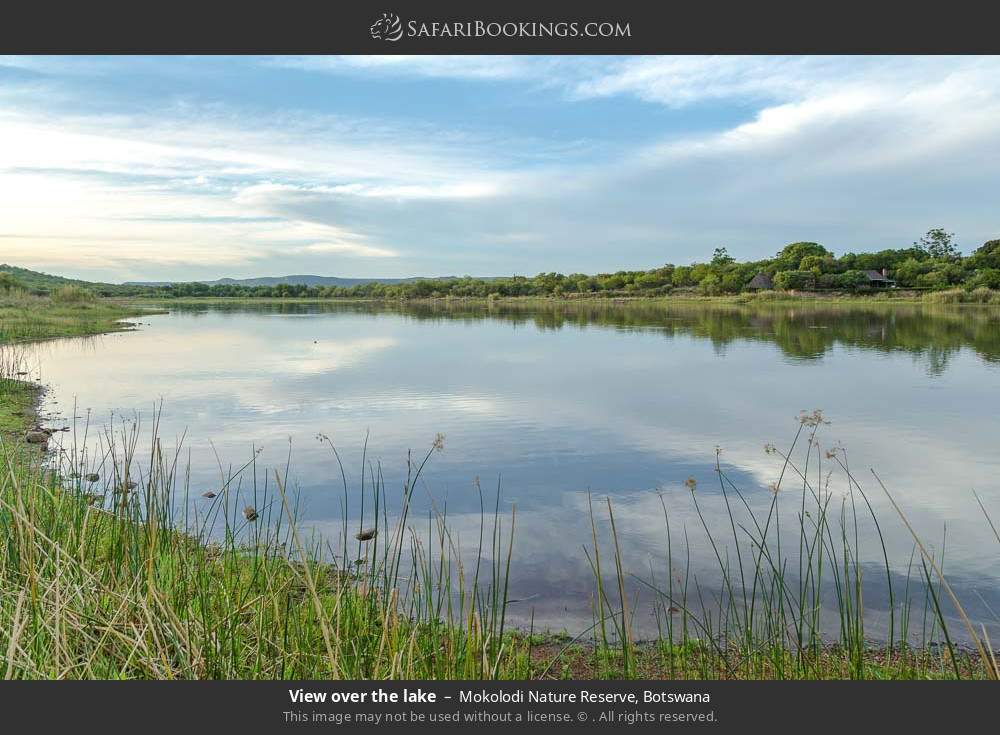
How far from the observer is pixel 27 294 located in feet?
143

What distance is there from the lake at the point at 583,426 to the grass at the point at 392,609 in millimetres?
307

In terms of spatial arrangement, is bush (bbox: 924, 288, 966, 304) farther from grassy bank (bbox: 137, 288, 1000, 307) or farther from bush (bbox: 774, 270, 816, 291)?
bush (bbox: 774, 270, 816, 291)

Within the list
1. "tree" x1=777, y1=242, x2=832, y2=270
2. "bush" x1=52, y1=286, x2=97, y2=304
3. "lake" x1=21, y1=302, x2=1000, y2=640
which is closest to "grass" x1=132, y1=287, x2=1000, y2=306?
"tree" x1=777, y1=242, x2=832, y2=270

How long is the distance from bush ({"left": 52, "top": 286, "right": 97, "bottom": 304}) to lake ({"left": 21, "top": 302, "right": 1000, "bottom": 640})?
1961 cm

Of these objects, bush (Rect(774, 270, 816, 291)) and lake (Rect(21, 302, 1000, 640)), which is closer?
lake (Rect(21, 302, 1000, 640))

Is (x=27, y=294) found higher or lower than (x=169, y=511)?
higher

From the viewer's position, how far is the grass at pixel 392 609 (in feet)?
9.41

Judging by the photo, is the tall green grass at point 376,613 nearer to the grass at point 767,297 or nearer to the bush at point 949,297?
the bush at point 949,297

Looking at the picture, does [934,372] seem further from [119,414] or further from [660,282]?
[660,282]

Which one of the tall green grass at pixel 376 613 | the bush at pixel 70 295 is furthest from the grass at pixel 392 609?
the bush at pixel 70 295

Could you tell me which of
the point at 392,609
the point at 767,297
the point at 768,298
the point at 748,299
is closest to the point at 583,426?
the point at 392,609

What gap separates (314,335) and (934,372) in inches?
1045

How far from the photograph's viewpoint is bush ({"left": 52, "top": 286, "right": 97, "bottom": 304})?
141 feet
